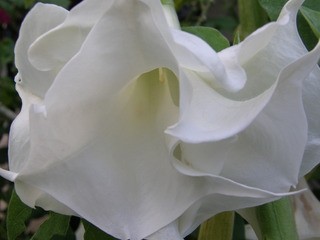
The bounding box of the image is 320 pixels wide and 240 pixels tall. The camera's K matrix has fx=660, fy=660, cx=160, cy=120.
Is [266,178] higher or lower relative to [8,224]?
higher

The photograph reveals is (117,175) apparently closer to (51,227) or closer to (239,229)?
(51,227)

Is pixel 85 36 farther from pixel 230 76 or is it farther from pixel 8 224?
pixel 8 224

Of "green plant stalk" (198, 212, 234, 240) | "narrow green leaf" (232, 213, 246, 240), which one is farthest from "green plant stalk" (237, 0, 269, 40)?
"narrow green leaf" (232, 213, 246, 240)

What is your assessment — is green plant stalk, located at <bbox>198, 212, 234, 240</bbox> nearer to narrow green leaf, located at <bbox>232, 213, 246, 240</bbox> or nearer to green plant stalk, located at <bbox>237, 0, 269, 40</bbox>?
green plant stalk, located at <bbox>237, 0, 269, 40</bbox>

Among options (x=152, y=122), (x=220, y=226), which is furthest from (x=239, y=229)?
(x=152, y=122)

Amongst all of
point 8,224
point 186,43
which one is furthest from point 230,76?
point 8,224
